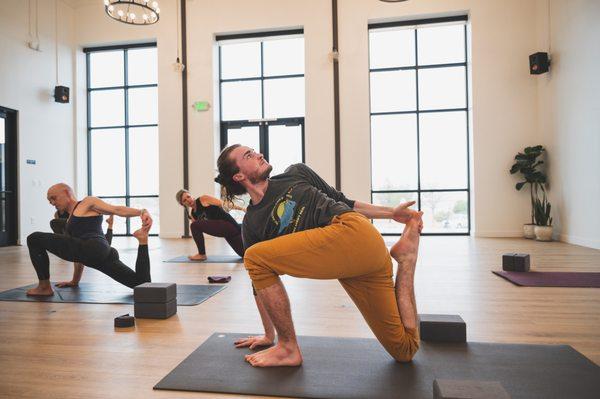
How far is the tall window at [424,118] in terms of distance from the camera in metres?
7.41

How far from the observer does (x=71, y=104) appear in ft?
26.6

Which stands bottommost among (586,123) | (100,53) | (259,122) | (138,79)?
(586,123)

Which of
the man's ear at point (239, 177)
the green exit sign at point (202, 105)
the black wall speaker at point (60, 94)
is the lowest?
the man's ear at point (239, 177)

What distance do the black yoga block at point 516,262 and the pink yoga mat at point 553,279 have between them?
0.08m

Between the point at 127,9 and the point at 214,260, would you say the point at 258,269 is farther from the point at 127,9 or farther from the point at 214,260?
the point at 127,9

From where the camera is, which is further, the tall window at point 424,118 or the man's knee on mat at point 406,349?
the tall window at point 424,118

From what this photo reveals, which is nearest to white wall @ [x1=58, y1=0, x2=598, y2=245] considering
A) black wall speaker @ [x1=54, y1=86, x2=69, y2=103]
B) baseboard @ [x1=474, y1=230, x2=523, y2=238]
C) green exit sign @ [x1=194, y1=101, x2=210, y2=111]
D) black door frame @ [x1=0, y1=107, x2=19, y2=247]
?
baseboard @ [x1=474, y1=230, x2=523, y2=238]

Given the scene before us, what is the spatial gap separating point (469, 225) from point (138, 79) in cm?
702

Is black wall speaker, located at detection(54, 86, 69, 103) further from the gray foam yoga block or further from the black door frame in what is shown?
the gray foam yoga block

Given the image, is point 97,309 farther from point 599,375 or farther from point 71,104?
point 71,104

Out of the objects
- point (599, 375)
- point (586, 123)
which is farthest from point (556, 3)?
point (599, 375)

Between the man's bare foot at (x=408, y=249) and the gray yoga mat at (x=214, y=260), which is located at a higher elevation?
the man's bare foot at (x=408, y=249)

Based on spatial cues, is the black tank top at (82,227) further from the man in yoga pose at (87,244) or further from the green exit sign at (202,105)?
the green exit sign at (202,105)

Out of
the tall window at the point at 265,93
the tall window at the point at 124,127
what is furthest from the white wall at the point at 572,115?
the tall window at the point at 124,127
